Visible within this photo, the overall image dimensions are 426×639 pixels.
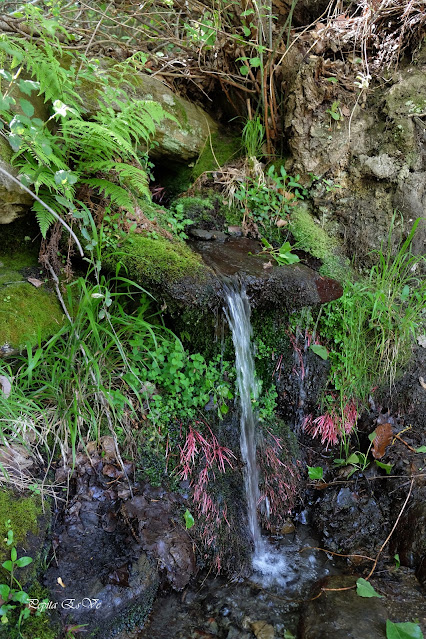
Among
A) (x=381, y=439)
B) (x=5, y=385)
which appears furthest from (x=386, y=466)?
(x=5, y=385)

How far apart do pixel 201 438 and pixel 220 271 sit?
1.31 meters

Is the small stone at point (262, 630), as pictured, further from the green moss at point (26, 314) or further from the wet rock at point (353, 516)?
the green moss at point (26, 314)

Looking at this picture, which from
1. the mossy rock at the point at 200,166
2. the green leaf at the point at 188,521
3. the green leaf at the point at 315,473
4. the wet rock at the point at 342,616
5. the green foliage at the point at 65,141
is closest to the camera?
the wet rock at the point at 342,616

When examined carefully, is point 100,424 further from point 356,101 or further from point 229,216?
point 356,101

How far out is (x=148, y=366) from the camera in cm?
321

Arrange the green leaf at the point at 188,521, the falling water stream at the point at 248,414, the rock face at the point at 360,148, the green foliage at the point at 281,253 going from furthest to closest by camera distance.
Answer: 1. the rock face at the point at 360,148
2. the green foliage at the point at 281,253
3. the falling water stream at the point at 248,414
4. the green leaf at the point at 188,521

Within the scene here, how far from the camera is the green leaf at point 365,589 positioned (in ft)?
8.63

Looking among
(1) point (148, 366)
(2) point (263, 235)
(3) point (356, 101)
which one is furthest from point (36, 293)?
(3) point (356, 101)

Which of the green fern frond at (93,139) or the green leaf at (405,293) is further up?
the green fern frond at (93,139)

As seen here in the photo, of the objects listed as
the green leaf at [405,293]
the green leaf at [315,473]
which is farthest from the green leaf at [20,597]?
the green leaf at [405,293]

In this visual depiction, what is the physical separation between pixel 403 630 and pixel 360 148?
418 centimetres

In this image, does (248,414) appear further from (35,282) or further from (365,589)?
(35,282)

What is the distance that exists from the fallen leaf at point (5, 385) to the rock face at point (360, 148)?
11.1ft

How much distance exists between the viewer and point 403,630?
228cm
